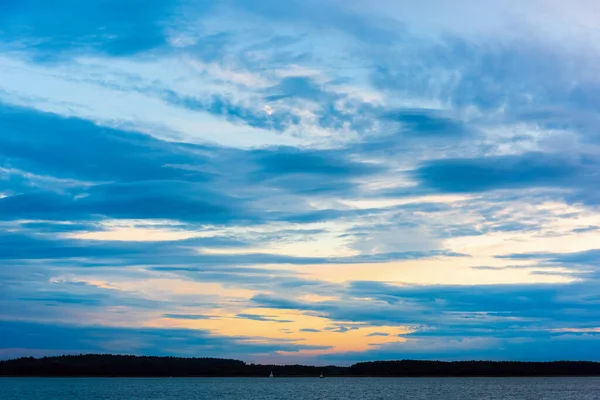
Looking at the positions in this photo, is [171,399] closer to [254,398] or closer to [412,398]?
[254,398]

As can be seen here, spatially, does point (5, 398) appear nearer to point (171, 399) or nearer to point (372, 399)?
point (171, 399)

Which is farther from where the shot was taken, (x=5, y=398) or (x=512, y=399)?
(x=5, y=398)

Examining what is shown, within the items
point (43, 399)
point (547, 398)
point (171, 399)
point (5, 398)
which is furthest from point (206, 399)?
point (547, 398)

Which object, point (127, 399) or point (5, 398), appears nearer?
point (127, 399)

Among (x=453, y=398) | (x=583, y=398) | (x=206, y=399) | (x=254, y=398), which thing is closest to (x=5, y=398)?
(x=206, y=399)

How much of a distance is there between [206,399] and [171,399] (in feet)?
27.9

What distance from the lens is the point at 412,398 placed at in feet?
509

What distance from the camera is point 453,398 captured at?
507 feet

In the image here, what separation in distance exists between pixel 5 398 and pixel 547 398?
12651 centimetres

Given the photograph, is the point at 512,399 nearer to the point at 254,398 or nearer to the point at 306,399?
the point at 306,399

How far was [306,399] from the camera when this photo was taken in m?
152

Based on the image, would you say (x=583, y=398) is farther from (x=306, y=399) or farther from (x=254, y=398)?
(x=254, y=398)

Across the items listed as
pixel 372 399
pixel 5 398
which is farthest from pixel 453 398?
pixel 5 398

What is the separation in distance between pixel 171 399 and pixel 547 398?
284ft
